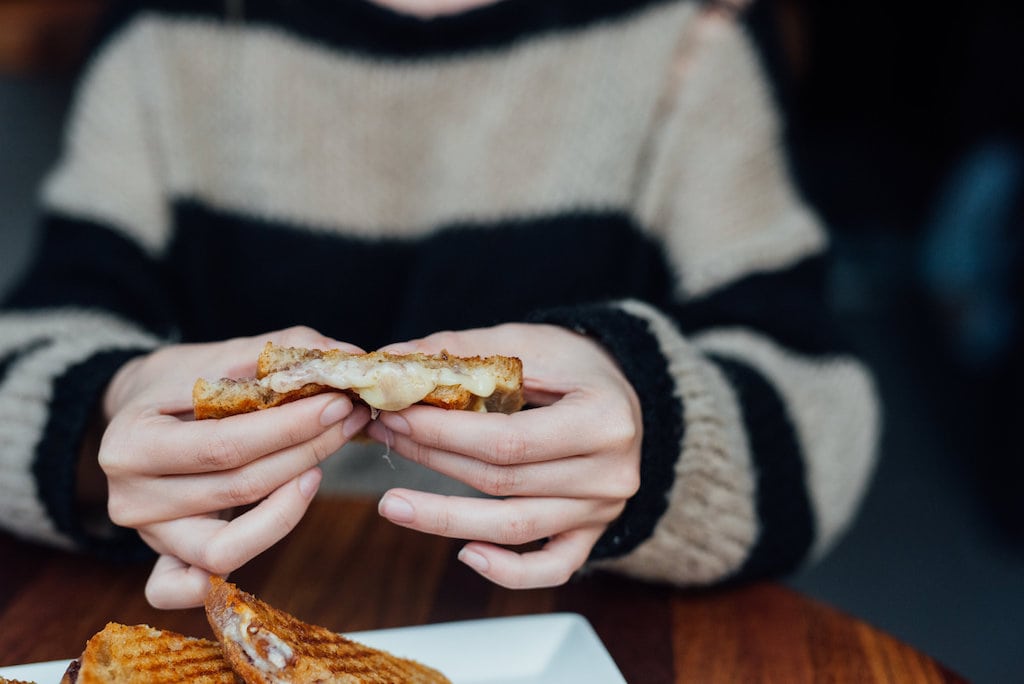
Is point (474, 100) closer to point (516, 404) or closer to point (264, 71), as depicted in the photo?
point (264, 71)

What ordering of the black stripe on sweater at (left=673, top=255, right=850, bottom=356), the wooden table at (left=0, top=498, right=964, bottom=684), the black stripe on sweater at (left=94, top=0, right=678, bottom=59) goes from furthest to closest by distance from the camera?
the black stripe on sweater at (left=94, top=0, right=678, bottom=59)
the black stripe on sweater at (left=673, top=255, right=850, bottom=356)
the wooden table at (left=0, top=498, right=964, bottom=684)

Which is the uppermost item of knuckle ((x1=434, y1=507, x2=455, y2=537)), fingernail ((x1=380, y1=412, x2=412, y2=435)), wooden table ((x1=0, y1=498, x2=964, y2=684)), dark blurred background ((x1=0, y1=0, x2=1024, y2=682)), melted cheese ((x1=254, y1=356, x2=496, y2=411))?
melted cheese ((x1=254, y1=356, x2=496, y2=411))

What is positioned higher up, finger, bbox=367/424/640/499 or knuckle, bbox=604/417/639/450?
knuckle, bbox=604/417/639/450

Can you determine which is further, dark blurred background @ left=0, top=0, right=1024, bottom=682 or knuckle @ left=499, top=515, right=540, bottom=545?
dark blurred background @ left=0, top=0, right=1024, bottom=682

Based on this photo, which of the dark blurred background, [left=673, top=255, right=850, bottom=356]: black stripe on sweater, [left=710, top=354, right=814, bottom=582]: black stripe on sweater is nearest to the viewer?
[left=710, top=354, right=814, bottom=582]: black stripe on sweater

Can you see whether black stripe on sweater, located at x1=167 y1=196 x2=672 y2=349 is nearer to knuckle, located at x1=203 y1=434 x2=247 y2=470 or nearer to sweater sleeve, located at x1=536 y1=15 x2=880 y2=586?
sweater sleeve, located at x1=536 y1=15 x2=880 y2=586

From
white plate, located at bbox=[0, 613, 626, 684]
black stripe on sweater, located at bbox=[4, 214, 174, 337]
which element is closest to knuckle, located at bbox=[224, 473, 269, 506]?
white plate, located at bbox=[0, 613, 626, 684]

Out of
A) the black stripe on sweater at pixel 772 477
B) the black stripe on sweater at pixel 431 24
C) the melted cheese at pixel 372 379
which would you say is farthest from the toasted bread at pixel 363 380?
the black stripe on sweater at pixel 431 24
